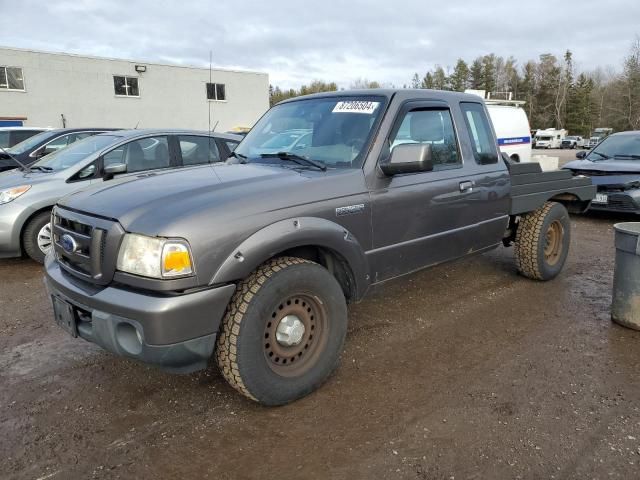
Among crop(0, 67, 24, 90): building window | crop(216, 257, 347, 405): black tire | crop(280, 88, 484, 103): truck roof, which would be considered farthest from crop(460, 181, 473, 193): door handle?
crop(0, 67, 24, 90): building window

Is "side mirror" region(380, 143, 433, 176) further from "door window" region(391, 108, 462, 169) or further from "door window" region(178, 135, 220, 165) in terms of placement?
"door window" region(178, 135, 220, 165)

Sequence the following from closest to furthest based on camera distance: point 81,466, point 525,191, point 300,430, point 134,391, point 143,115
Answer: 1. point 81,466
2. point 300,430
3. point 134,391
4. point 525,191
5. point 143,115

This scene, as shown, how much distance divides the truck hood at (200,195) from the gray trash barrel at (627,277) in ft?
7.79

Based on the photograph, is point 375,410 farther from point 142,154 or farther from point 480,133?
point 142,154

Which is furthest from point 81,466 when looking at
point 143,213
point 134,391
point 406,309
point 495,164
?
point 495,164

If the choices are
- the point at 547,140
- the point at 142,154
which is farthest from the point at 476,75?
the point at 142,154

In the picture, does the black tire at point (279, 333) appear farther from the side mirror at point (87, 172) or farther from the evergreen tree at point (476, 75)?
the evergreen tree at point (476, 75)

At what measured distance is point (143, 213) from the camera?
2.58m

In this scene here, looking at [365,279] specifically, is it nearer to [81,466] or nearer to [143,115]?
[81,466]

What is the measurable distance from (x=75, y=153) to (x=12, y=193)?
0.98 metres

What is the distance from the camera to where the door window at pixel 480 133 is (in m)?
4.41

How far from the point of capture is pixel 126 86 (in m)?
29.7

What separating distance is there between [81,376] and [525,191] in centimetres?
426

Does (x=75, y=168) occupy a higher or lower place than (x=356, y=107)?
lower
